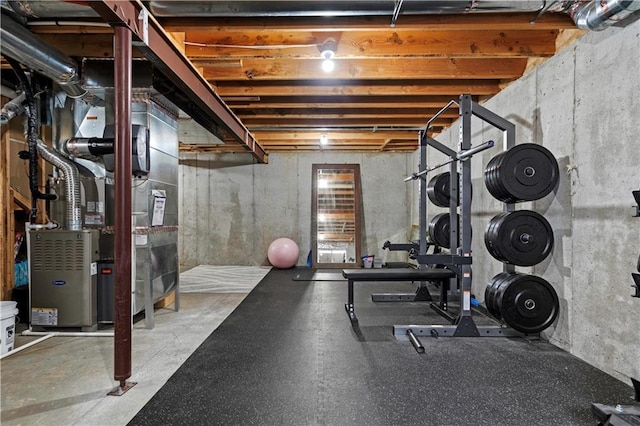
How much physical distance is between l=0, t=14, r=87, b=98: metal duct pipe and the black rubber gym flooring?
2507mm

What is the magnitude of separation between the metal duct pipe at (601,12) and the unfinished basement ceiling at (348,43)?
0.13 metres

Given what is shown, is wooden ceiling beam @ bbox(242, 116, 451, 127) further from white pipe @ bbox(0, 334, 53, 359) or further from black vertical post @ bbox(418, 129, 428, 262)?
white pipe @ bbox(0, 334, 53, 359)

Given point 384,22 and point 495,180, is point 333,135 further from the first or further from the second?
point 495,180

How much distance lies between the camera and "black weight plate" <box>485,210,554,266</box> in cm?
248

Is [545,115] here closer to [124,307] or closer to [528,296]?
[528,296]

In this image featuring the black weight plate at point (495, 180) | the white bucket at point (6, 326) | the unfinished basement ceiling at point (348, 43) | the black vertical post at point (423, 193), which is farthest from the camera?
the black vertical post at point (423, 193)

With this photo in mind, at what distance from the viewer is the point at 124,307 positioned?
6.38 feet

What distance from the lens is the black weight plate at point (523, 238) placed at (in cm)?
248

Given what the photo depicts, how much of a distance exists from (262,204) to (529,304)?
5352mm

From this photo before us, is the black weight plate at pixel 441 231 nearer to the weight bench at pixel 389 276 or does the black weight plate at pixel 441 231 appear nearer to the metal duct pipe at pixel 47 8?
the weight bench at pixel 389 276

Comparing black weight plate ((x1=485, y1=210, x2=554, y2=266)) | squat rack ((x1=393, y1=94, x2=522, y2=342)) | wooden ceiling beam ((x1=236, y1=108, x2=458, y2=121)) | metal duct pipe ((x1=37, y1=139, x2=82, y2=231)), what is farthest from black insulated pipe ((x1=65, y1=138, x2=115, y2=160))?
black weight plate ((x1=485, y1=210, x2=554, y2=266))

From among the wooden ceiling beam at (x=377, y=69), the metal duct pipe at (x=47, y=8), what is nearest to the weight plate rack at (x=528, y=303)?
the wooden ceiling beam at (x=377, y=69)

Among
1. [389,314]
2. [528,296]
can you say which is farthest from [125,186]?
[528,296]

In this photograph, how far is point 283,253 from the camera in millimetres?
6289
